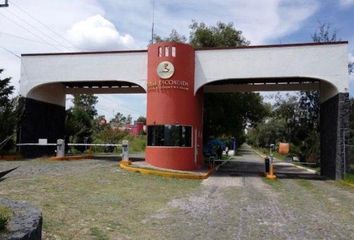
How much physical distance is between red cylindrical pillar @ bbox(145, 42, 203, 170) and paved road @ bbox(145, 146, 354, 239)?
5.95 m

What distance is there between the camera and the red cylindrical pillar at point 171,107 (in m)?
24.3

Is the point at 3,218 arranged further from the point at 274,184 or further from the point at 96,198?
the point at 274,184

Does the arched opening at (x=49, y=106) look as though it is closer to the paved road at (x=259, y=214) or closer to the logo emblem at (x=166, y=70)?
the logo emblem at (x=166, y=70)

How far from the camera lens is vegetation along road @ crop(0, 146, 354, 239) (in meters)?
9.50

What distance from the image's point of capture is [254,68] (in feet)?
81.5

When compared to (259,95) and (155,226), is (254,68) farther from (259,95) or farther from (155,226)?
(155,226)

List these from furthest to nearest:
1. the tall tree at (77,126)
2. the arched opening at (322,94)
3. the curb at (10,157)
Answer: the tall tree at (77,126) → the curb at (10,157) → the arched opening at (322,94)

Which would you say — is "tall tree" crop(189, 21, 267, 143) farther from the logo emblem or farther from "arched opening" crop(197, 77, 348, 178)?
the logo emblem

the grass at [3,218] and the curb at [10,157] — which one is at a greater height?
the grass at [3,218]

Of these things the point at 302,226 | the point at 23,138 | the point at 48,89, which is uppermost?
the point at 48,89

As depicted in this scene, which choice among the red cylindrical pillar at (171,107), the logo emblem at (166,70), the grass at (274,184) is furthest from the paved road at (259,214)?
the logo emblem at (166,70)

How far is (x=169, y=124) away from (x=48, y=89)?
32.3ft

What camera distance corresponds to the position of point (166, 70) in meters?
24.6

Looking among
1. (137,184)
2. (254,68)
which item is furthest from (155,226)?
(254,68)
